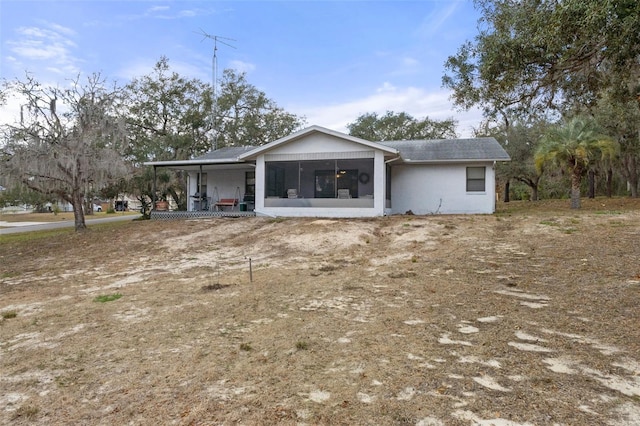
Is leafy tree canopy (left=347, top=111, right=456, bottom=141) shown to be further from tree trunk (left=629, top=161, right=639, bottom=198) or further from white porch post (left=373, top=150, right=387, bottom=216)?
white porch post (left=373, top=150, right=387, bottom=216)

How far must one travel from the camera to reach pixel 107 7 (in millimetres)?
13148

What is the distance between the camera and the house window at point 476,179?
52.6ft

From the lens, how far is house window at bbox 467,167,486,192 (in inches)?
632

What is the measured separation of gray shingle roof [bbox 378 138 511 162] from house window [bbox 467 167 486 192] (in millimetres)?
662

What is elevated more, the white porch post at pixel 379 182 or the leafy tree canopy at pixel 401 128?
the leafy tree canopy at pixel 401 128

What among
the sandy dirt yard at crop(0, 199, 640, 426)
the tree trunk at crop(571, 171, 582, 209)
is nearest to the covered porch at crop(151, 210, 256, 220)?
the sandy dirt yard at crop(0, 199, 640, 426)

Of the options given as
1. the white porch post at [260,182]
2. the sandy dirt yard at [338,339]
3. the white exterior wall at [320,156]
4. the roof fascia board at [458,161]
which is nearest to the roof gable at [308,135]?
the white exterior wall at [320,156]

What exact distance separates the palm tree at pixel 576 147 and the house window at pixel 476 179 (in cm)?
293

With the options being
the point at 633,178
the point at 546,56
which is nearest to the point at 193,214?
the point at 546,56

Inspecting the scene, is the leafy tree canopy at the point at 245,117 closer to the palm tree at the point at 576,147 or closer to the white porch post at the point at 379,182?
the white porch post at the point at 379,182

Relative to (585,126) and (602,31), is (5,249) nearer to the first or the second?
(602,31)

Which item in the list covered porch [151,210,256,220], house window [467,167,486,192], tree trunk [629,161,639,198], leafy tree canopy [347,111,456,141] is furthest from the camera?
leafy tree canopy [347,111,456,141]

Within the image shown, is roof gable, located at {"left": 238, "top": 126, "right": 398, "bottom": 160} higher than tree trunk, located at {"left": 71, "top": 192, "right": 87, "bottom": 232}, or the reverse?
roof gable, located at {"left": 238, "top": 126, "right": 398, "bottom": 160}

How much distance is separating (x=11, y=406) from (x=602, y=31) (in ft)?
24.7
